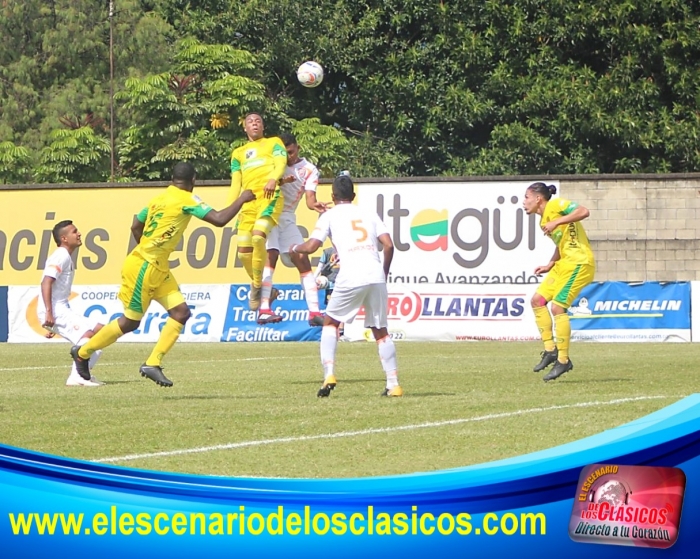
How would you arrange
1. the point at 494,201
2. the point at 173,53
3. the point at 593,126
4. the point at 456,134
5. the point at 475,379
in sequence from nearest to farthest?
1. the point at 475,379
2. the point at 494,201
3. the point at 593,126
4. the point at 456,134
5. the point at 173,53

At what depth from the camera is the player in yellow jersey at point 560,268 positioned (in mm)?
13148

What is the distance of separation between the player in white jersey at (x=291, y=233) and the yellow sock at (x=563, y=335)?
116 inches

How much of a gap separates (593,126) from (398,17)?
7.49 m

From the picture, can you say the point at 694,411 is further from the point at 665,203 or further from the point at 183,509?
the point at 665,203

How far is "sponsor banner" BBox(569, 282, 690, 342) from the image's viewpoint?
2520cm

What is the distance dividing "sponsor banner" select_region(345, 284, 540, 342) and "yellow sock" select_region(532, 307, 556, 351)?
473 inches

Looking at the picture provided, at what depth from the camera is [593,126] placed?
37.5 metres

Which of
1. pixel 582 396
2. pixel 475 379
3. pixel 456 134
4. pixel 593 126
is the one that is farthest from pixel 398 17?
pixel 582 396

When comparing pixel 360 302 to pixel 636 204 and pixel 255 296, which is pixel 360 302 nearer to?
pixel 255 296

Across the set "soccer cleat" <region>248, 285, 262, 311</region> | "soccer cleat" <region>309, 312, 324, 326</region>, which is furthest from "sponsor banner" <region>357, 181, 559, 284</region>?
"soccer cleat" <region>309, 312, 324, 326</region>

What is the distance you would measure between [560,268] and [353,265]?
11.6 feet

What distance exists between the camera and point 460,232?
27547 mm

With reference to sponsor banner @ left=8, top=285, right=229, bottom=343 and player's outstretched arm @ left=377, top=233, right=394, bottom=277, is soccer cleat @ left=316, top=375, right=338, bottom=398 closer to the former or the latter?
player's outstretched arm @ left=377, top=233, right=394, bottom=277

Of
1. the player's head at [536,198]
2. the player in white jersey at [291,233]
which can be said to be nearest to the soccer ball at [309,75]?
the player in white jersey at [291,233]
